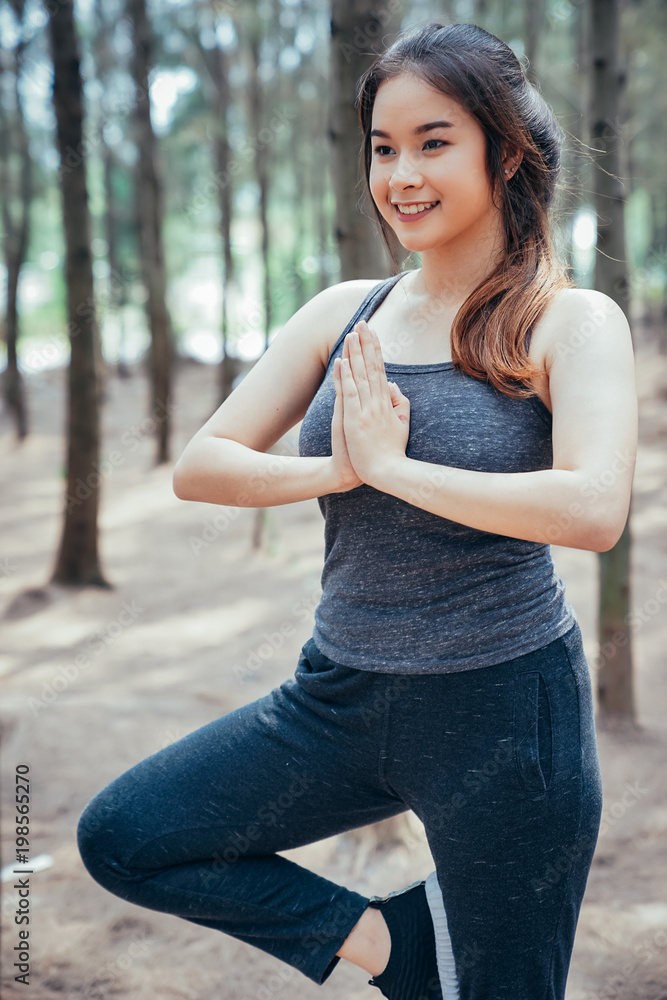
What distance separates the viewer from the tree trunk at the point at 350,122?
10.3ft

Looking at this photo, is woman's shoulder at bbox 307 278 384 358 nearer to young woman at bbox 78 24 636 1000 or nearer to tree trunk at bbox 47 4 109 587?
young woman at bbox 78 24 636 1000

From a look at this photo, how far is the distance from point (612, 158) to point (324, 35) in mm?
11793

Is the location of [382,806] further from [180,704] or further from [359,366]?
[180,704]

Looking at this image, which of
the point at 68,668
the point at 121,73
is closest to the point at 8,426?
the point at 121,73

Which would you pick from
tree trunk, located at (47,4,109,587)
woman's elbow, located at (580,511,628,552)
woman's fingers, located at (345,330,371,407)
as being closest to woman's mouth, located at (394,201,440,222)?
woman's fingers, located at (345,330,371,407)

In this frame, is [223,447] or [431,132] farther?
[223,447]

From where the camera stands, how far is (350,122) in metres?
3.17

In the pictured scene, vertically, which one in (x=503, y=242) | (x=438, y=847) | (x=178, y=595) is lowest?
(x=178, y=595)

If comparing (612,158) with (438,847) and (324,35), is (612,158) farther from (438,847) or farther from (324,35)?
(324,35)

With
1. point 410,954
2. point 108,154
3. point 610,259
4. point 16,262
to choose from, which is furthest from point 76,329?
point 108,154

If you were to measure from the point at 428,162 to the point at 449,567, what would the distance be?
69 cm

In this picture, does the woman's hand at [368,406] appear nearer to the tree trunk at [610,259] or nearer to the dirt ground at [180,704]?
the dirt ground at [180,704]

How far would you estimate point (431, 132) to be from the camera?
143cm

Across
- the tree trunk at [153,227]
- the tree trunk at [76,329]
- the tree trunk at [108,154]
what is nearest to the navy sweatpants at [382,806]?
the tree trunk at [76,329]
